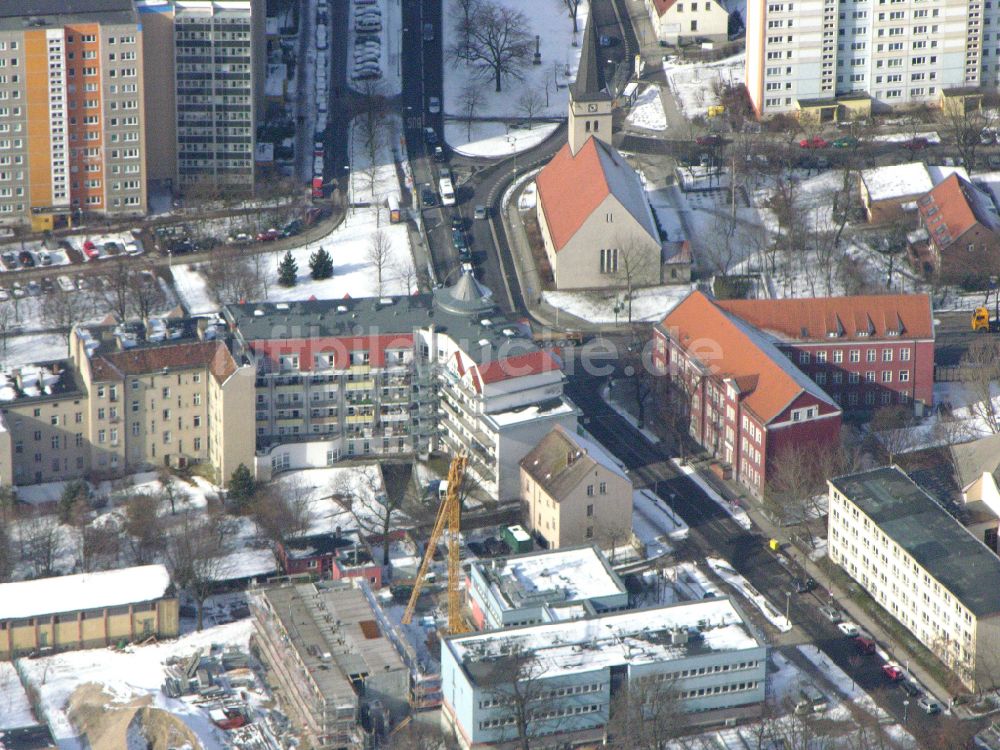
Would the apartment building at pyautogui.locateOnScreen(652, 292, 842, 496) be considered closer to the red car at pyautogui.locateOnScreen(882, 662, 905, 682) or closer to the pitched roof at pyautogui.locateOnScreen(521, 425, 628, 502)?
the pitched roof at pyautogui.locateOnScreen(521, 425, 628, 502)

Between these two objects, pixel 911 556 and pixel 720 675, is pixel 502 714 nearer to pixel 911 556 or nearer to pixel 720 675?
pixel 720 675

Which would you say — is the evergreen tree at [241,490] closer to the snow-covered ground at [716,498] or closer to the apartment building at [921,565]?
the snow-covered ground at [716,498]

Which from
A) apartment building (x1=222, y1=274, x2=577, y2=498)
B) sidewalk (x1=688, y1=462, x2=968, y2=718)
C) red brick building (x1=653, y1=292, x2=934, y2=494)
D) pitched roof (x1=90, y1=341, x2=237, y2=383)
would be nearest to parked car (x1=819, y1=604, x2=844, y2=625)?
sidewalk (x1=688, y1=462, x2=968, y2=718)

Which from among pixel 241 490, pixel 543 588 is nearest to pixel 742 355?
pixel 543 588

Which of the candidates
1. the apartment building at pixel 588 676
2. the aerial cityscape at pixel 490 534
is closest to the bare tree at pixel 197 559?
the aerial cityscape at pixel 490 534

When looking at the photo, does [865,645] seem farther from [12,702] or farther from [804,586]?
[12,702]
